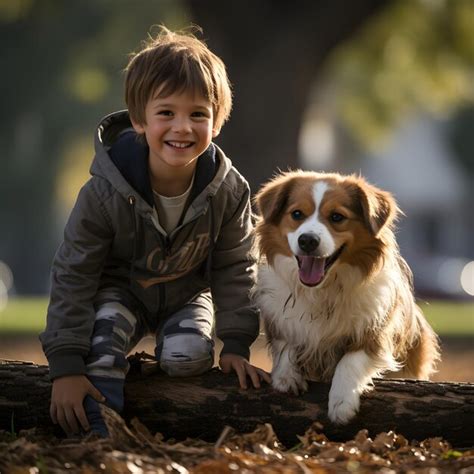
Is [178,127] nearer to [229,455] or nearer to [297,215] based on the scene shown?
[297,215]

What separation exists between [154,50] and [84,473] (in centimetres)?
223

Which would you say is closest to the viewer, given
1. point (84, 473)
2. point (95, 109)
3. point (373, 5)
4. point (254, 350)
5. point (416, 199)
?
point (84, 473)

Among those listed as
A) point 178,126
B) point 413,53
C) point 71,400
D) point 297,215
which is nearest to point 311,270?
point 297,215

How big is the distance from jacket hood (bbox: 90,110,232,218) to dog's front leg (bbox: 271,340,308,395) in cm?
81

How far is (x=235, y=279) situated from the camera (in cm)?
518

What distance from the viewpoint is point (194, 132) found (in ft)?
15.9

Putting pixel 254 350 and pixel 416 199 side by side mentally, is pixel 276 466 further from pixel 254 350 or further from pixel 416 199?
pixel 416 199

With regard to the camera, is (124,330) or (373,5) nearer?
(124,330)

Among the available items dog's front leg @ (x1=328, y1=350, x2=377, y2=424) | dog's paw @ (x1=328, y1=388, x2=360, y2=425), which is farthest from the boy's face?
dog's paw @ (x1=328, y1=388, x2=360, y2=425)

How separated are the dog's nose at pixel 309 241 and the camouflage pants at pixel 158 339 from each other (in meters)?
0.67

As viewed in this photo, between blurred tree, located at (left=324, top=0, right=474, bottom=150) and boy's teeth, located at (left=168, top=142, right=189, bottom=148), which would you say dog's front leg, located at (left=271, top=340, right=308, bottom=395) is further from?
blurred tree, located at (left=324, top=0, right=474, bottom=150)

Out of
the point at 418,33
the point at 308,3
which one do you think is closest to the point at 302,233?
the point at 308,3

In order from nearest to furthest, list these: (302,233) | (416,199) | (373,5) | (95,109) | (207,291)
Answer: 1. (302,233)
2. (207,291)
3. (373,5)
4. (95,109)
5. (416,199)

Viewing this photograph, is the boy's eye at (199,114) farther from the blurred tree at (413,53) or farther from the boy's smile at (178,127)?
the blurred tree at (413,53)
